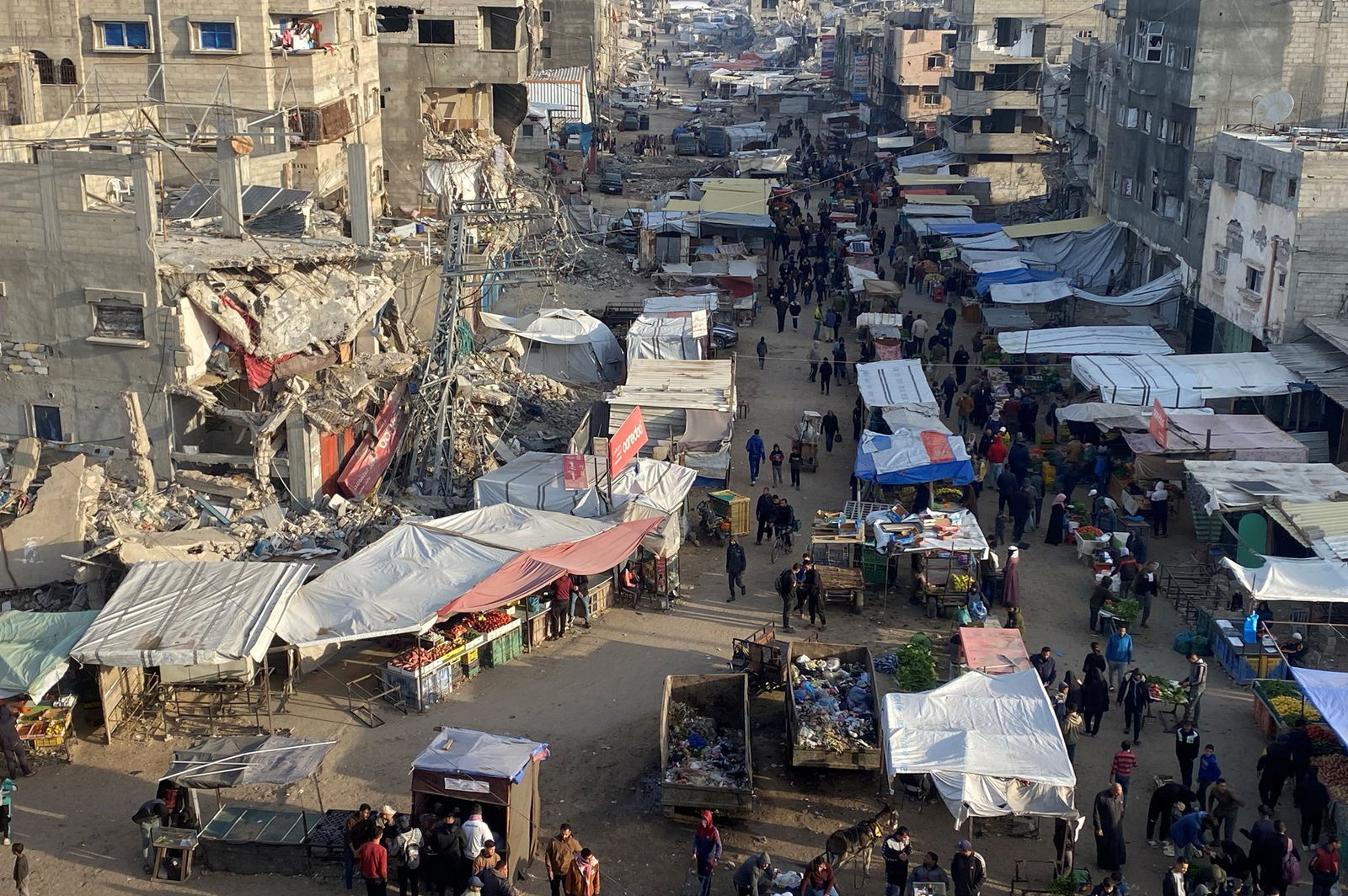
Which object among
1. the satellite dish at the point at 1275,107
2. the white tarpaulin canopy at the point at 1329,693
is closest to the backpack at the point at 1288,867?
the white tarpaulin canopy at the point at 1329,693

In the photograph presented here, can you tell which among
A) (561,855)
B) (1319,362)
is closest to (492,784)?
(561,855)

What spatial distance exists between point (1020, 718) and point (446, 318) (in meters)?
12.2

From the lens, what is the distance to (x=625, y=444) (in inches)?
814

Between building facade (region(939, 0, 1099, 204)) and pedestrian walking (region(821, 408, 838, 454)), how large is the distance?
2677 cm

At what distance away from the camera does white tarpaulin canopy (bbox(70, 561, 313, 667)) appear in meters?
15.9

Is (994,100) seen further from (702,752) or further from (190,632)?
(190,632)

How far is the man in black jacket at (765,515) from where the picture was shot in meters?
22.6

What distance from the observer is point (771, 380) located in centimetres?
3198

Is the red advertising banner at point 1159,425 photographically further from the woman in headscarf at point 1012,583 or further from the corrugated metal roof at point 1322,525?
the woman in headscarf at point 1012,583

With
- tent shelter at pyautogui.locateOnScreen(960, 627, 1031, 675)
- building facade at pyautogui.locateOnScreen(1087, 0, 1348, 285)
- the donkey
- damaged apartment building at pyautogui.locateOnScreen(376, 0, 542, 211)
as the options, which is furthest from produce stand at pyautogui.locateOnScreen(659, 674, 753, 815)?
damaged apartment building at pyautogui.locateOnScreen(376, 0, 542, 211)

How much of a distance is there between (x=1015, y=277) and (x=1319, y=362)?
1079 cm

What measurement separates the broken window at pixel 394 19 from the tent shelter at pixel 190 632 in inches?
1059

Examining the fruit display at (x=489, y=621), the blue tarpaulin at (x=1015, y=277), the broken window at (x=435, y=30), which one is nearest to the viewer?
the fruit display at (x=489, y=621)

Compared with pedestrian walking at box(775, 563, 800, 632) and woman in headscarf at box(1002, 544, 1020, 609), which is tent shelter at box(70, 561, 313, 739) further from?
woman in headscarf at box(1002, 544, 1020, 609)
